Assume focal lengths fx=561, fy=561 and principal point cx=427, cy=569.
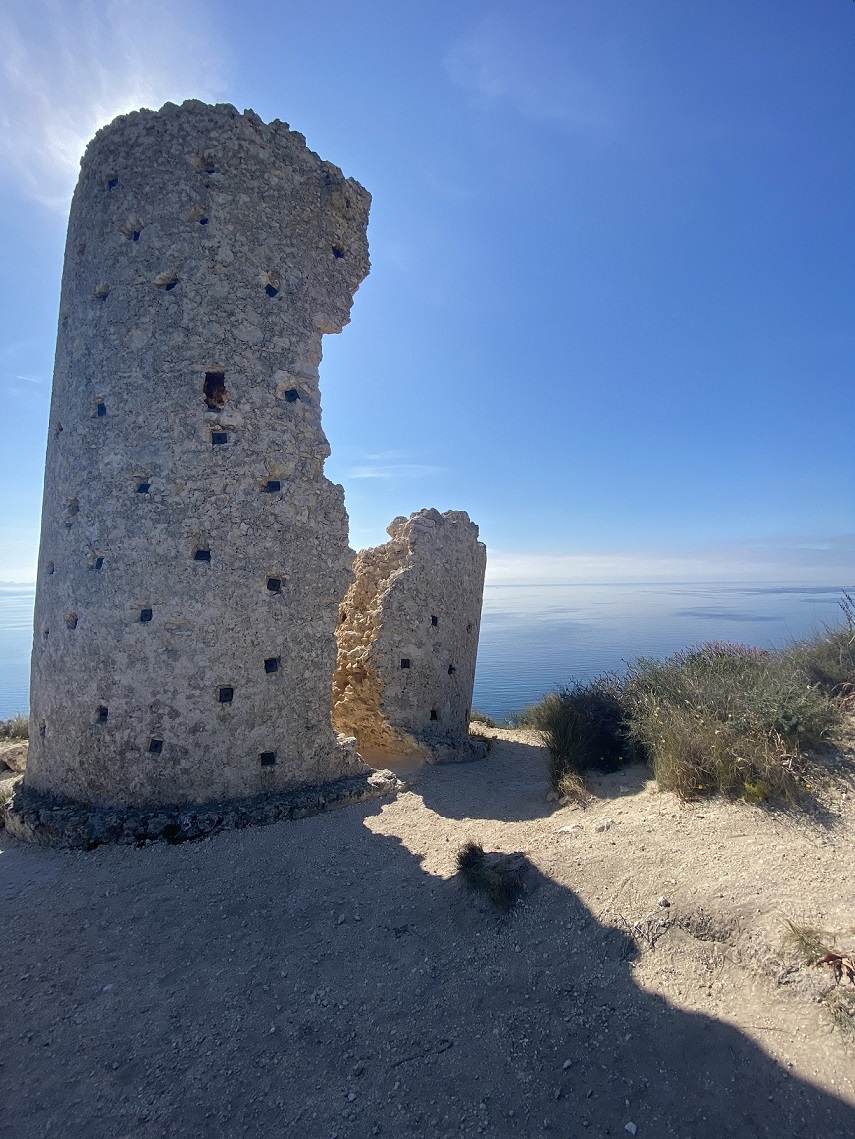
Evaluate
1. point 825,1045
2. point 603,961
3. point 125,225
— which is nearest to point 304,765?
point 603,961

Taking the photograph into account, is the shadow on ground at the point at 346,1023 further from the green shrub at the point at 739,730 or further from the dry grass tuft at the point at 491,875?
the green shrub at the point at 739,730

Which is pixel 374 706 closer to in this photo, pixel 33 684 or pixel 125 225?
pixel 33 684

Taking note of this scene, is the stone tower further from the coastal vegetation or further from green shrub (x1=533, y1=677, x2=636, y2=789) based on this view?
the coastal vegetation

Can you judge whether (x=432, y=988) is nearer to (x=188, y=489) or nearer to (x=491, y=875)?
(x=491, y=875)

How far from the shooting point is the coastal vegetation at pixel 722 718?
5.39 meters

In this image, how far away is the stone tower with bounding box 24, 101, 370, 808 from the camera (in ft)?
20.8

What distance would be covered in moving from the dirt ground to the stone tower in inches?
50.2

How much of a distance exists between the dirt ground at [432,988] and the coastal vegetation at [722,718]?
0.39 metres

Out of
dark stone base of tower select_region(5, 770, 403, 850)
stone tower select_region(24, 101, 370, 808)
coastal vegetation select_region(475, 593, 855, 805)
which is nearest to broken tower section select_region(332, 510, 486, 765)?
coastal vegetation select_region(475, 593, 855, 805)

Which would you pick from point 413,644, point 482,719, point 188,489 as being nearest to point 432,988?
point 188,489

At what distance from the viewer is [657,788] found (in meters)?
6.16

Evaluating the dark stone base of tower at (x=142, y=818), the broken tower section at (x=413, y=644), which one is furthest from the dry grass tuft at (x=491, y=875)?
the broken tower section at (x=413, y=644)

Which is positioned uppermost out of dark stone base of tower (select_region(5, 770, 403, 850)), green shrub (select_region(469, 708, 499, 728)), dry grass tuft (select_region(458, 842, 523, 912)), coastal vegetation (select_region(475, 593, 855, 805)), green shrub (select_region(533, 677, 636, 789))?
coastal vegetation (select_region(475, 593, 855, 805))

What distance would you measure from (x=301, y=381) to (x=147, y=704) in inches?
169
